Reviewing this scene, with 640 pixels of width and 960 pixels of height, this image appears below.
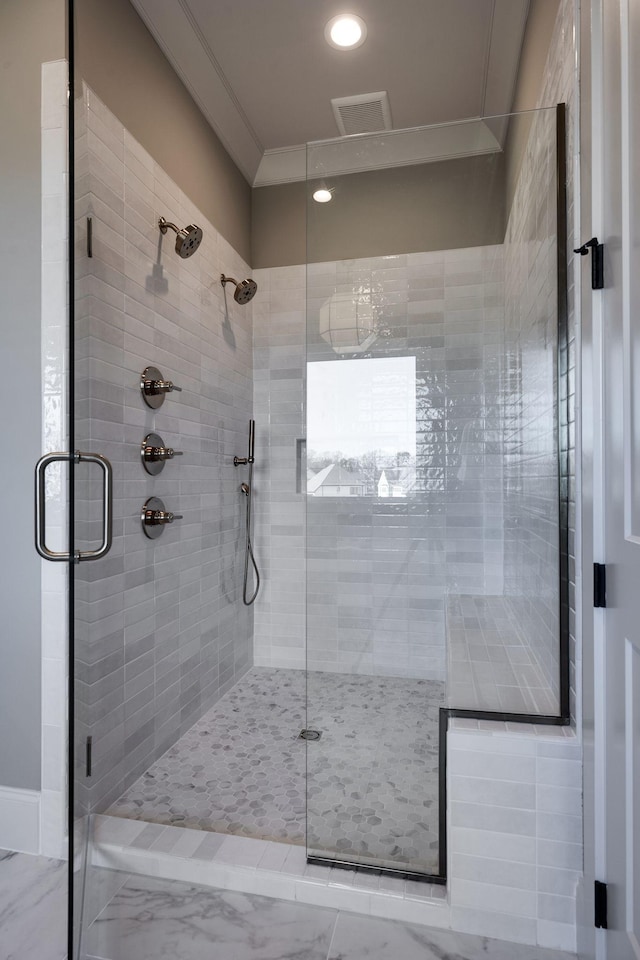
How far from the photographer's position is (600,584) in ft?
3.62

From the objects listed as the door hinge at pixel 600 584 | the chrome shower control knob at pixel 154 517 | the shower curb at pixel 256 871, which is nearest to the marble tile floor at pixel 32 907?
the shower curb at pixel 256 871

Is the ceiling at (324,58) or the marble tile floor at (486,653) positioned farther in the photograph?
the ceiling at (324,58)

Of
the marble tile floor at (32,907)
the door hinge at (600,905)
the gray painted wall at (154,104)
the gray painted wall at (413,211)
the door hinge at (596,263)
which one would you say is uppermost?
the gray painted wall at (154,104)

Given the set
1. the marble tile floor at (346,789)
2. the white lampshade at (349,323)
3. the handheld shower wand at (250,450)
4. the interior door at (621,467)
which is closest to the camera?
the interior door at (621,467)

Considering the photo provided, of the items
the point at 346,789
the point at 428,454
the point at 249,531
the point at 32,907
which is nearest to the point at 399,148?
the point at 428,454

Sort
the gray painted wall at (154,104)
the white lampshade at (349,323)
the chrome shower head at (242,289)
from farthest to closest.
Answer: the chrome shower head at (242,289) → the gray painted wall at (154,104) → the white lampshade at (349,323)

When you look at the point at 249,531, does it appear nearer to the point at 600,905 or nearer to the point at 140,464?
the point at 140,464

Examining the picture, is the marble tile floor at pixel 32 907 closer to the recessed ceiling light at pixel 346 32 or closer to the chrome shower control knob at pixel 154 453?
the chrome shower control knob at pixel 154 453

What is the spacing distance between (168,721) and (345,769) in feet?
3.02

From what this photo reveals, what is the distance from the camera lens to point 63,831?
1.57 metres

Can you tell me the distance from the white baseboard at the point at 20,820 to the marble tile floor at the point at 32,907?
0.02 meters

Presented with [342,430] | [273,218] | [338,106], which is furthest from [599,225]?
[273,218]

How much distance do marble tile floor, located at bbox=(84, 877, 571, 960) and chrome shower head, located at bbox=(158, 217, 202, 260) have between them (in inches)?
85.7

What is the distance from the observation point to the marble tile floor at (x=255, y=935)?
3.95 feet
